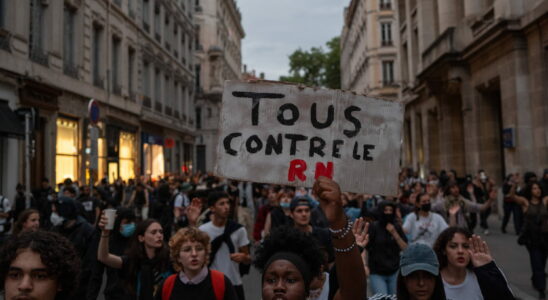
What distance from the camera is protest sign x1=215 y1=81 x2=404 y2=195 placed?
3.13 meters

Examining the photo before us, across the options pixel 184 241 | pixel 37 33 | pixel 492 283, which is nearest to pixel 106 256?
pixel 184 241

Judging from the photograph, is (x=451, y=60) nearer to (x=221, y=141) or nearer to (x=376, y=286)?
(x=376, y=286)

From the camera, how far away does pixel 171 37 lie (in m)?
33.8

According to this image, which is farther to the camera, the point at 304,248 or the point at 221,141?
the point at 221,141

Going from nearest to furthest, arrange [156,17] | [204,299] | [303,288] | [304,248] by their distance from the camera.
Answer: [303,288]
[304,248]
[204,299]
[156,17]

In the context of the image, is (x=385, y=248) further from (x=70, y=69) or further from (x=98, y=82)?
(x=98, y=82)

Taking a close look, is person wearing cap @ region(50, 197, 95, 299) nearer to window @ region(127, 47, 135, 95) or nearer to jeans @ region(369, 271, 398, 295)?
jeans @ region(369, 271, 398, 295)

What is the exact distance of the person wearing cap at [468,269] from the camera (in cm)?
310

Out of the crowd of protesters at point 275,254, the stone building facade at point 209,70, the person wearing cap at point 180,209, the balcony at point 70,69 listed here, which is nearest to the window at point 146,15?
the balcony at point 70,69

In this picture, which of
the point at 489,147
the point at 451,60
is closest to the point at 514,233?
the point at 489,147

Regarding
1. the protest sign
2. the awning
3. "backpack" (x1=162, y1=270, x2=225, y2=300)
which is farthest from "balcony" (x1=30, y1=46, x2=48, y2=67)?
the protest sign

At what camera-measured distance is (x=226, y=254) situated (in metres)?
5.00

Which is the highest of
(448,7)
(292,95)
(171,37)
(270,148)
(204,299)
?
(171,37)

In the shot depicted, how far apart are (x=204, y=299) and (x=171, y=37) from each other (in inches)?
1278
